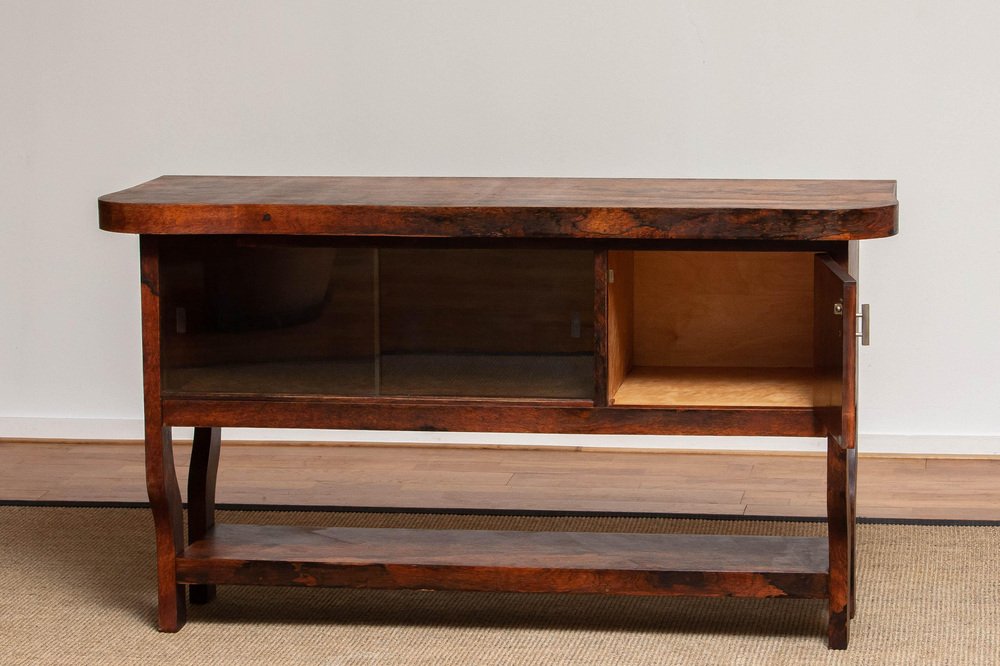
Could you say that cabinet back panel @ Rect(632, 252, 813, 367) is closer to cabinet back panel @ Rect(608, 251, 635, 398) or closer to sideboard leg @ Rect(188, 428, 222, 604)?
cabinet back panel @ Rect(608, 251, 635, 398)

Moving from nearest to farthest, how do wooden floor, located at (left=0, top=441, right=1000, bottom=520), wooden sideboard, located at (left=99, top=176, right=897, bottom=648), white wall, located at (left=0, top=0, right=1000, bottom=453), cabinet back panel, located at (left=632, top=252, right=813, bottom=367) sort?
wooden sideboard, located at (left=99, top=176, right=897, bottom=648) < cabinet back panel, located at (left=632, top=252, right=813, bottom=367) < wooden floor, located at (left=0, top=441, right=1000, bottom=520) < white wall, located at (left=0, top=0, right=1000, bottom=453)

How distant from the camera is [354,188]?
8.03 ft

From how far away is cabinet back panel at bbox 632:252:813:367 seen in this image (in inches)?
98.3

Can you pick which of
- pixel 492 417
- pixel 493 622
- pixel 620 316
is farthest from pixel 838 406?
pixel 493 622

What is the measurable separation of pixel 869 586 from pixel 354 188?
123cm

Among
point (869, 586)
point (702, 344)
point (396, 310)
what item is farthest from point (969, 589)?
point (396, 310)

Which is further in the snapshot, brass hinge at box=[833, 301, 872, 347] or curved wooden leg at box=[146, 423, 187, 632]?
curved wooden leg at box=[146, 423, 187, 632]

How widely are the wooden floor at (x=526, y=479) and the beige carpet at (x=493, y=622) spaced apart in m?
0.41

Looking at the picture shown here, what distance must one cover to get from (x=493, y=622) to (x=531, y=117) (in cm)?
164

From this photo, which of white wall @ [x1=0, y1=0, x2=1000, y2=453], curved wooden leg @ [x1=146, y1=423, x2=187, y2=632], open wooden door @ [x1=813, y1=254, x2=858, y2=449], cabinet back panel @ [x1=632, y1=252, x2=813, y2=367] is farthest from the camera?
white wall @ [x1=0, y1=0, x2=1000, y2=453]

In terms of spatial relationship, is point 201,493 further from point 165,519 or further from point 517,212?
point 517,212

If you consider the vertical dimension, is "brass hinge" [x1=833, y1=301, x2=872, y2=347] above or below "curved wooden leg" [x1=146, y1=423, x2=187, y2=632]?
above

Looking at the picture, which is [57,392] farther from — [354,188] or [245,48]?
[354,188]

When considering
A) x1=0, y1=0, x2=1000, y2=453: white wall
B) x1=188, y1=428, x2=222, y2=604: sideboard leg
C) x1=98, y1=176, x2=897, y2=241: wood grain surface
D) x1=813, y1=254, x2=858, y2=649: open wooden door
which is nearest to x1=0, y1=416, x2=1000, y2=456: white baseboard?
x1=0, y1=0, x2=1000, y2=453: white wall
